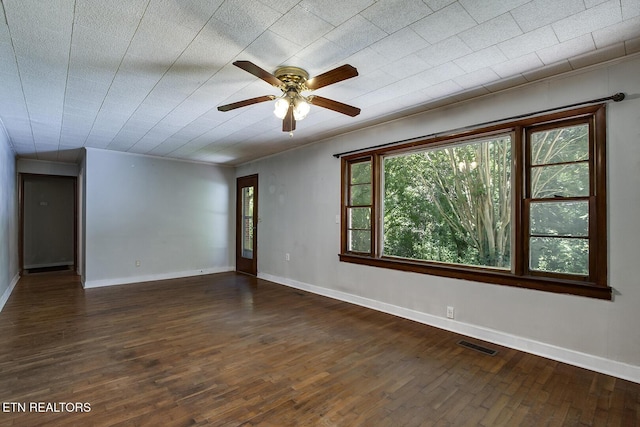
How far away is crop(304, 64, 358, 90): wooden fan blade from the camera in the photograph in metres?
2.10

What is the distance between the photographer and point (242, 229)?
7.09 m

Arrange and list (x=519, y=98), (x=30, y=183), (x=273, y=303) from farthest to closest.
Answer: (x=30, y=183)
(x=273, y=303)
(x=519, y=98)

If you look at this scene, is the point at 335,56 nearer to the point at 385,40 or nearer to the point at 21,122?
the point at 385,40

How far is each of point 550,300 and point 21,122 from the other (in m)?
6.17

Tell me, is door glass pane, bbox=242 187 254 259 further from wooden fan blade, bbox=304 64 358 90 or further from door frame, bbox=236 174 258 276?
wooden fan blade, bbox=304 64 358 90

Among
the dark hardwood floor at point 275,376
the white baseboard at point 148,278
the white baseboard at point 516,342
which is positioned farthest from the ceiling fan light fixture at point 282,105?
the white baseboard at point 148,278

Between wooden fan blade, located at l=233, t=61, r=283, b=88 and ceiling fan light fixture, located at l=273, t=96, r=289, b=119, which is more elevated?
wooden fan blade, located at l=233, t=61, r=283, b=88

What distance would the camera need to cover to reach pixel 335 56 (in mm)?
2355

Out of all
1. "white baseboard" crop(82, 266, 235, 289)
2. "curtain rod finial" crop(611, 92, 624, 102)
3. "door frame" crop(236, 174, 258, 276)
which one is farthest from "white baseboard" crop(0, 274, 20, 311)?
"curtain rod finial" crop(611, 92, 624, 102)

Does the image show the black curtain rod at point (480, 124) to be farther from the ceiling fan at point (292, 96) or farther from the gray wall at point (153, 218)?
the gray wall at point (153, 218)

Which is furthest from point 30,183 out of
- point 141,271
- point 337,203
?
point 337,203

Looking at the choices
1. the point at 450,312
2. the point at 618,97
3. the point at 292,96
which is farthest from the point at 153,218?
the point at 618,97

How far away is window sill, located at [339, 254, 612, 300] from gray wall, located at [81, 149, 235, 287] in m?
4.01

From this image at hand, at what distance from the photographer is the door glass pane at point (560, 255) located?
2.67 metres
